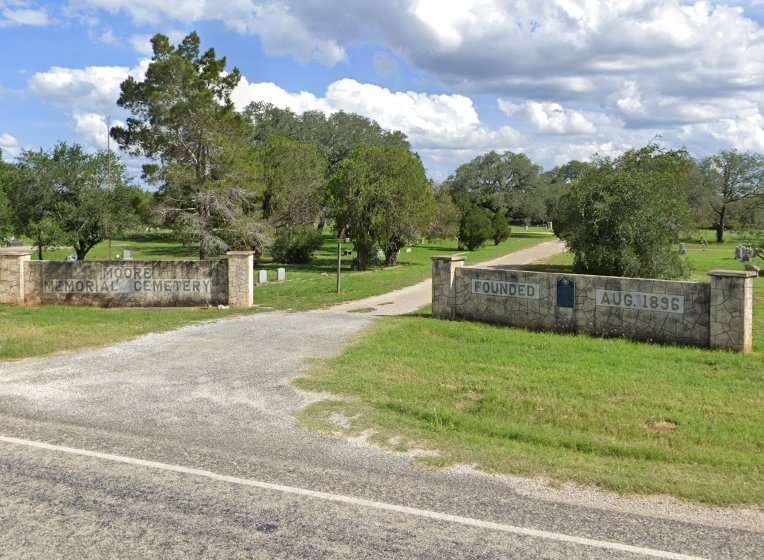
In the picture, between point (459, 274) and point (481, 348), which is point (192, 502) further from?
point (459, 274)

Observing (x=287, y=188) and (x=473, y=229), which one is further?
(x=473, y=229)

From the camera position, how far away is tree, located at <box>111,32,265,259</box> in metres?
31.1

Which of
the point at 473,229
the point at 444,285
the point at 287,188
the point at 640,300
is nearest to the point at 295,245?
the point at 287,188

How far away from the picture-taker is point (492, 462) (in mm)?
7000

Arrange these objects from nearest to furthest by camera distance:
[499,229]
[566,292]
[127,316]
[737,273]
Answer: [737,273]
[566,292]
[127,316]
[499,229]

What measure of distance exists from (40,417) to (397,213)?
Result: 2668cm

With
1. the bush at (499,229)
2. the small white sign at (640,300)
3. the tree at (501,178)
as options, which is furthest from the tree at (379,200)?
the tree at (501,178)

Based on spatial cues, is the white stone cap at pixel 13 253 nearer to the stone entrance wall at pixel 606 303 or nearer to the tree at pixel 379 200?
the stone entrance wall at pixel 606 303

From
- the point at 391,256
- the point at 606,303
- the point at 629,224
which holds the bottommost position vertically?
the point at 606,303

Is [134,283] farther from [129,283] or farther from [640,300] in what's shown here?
[640,300]

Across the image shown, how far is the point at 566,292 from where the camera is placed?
47.0ft

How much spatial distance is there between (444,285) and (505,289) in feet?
5.25

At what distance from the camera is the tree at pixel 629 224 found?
78.1 ft

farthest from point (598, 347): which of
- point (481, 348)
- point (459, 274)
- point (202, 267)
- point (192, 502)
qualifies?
point (202, 267)
